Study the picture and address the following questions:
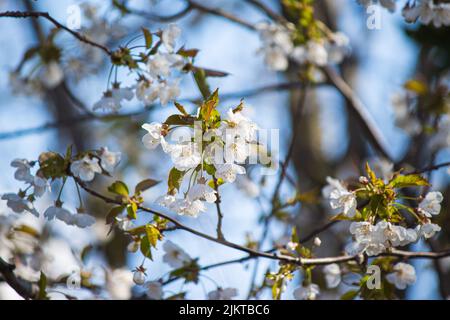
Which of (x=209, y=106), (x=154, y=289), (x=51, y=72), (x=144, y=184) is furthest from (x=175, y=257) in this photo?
(x=51, y=72)

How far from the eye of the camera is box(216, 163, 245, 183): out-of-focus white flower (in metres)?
1.48

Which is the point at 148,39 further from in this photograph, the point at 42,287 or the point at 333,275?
the point at 333,275

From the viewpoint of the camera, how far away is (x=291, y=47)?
268 centimetres

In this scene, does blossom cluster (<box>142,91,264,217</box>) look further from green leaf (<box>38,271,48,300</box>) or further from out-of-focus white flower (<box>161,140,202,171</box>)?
green leaf (<box>38,271,48,300</box>)

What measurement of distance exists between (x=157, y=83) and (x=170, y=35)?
15 cm

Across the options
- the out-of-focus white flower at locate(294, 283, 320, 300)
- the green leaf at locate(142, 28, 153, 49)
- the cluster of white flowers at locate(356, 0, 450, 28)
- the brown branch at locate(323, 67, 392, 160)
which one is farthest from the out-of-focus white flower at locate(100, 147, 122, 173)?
the brown branch at locate(323, 67, 392, 160)

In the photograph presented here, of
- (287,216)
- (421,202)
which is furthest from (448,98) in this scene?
(421,202)

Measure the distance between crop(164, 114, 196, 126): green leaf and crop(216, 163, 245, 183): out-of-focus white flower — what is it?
0.12m

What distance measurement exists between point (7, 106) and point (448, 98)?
149 inches

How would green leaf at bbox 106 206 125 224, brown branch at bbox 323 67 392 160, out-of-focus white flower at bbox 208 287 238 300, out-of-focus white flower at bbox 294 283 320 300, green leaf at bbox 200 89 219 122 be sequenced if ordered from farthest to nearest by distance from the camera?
brown branch at bbox 323 67 392 160, out-of-focus white flower at bbox 208 287 238 300, out-of-focus white flower at bbox 294 283 320 300, green leaf at bbox 106 206 125 224, green leaf at bbox 200 89 219 122

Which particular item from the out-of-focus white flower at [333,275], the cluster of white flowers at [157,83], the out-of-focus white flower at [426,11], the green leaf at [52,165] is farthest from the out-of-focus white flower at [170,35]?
the out-of-focus white flower at [333,275]

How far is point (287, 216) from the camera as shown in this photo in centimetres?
258

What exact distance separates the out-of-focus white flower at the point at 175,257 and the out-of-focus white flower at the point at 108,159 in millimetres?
413
